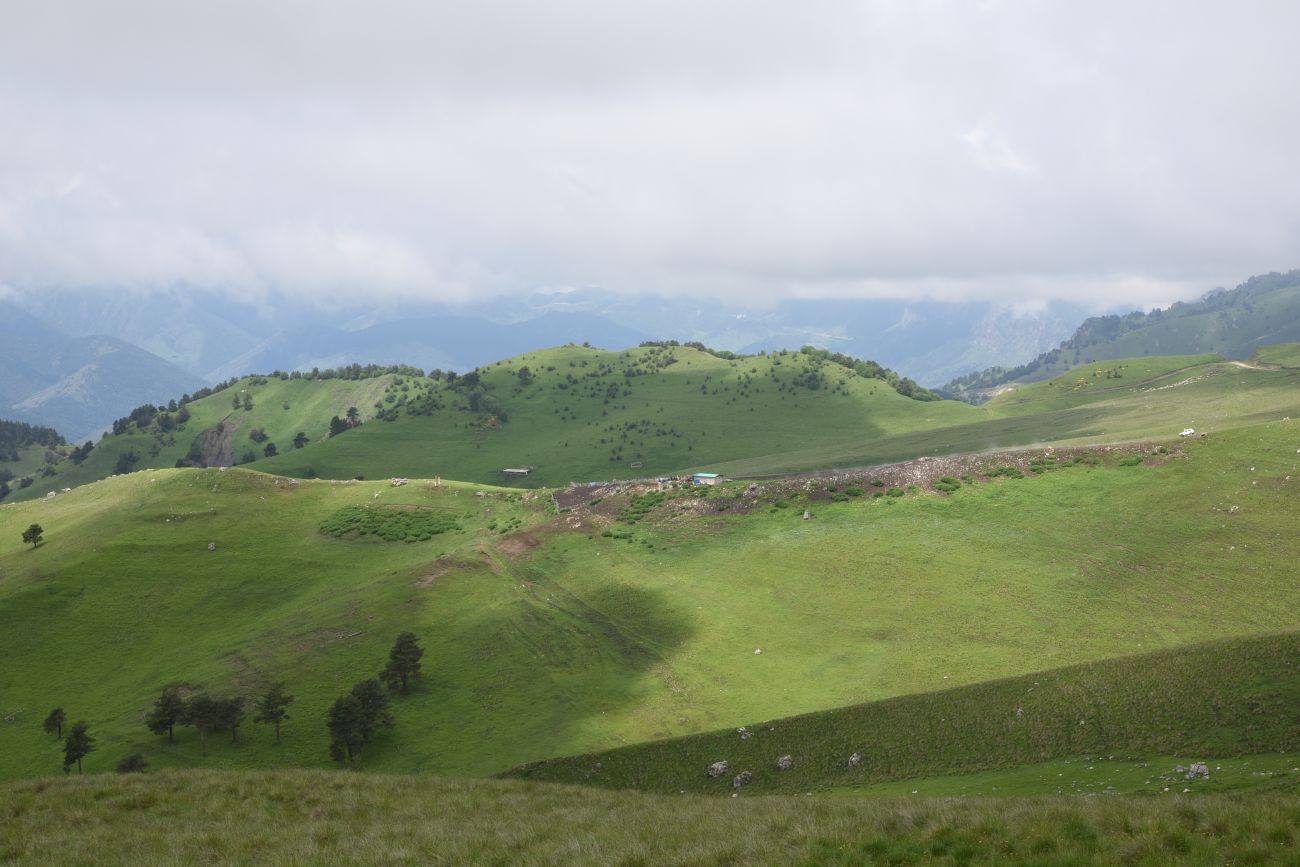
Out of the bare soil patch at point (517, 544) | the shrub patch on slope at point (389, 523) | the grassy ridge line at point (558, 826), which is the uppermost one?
the shrub patch on slope at point (389, 523)

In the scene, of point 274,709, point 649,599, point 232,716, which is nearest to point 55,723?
point 232,716

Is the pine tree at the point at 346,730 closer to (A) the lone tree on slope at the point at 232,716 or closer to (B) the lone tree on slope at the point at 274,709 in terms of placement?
(B) the lone tree on slope at the point at 274,709

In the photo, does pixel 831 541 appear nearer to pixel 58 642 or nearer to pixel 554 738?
pixel 554 738

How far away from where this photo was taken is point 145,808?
21.7m

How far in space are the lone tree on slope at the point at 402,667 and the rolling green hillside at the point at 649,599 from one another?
1.40 m

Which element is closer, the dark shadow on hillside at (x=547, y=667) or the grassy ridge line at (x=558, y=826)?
the grassy ridge line at (x=558, y=826)

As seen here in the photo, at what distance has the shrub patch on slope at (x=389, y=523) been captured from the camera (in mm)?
77812

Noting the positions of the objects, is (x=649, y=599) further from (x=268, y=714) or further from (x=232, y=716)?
(x=232, y=716)

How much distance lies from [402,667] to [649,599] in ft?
59.0

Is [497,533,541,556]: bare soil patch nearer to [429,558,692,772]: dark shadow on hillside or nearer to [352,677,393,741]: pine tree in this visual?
[429,558,692,772]: dark shadow on hillside

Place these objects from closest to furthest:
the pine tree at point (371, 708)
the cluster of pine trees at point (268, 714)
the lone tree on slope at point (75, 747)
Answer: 1. the cluster of pine trees at point (268, 714)
2. the pine tree at point (371, 708)
3. the lone tree on slope at point (75, 747)

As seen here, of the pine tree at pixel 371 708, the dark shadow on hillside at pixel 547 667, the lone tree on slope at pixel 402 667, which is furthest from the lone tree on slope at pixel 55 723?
the dark shadow on hillside at pixel 547 667

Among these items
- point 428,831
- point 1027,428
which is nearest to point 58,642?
point 428,831

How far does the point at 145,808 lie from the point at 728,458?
169645mm
